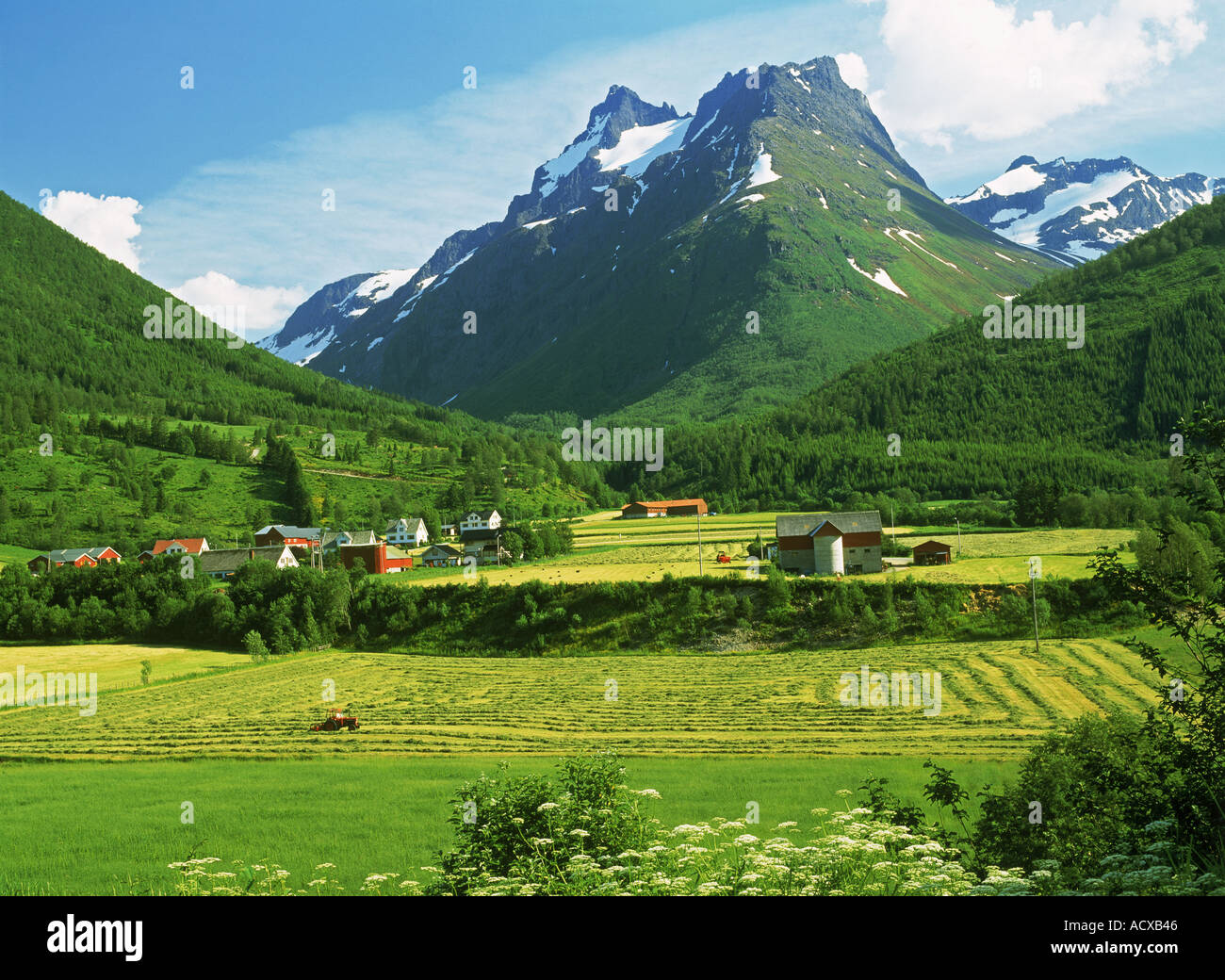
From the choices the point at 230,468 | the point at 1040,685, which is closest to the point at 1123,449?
the point at 1040,685

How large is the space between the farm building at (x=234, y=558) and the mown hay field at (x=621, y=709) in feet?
173

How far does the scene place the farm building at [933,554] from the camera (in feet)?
246

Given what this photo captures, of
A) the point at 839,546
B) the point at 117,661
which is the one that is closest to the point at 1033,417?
the point at 839,546

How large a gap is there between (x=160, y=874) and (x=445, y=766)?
13.3 meters

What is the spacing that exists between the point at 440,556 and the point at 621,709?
77.7 metres

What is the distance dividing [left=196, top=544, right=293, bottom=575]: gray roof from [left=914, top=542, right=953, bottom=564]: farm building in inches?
3082

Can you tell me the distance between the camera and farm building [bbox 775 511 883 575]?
74.9 meters
